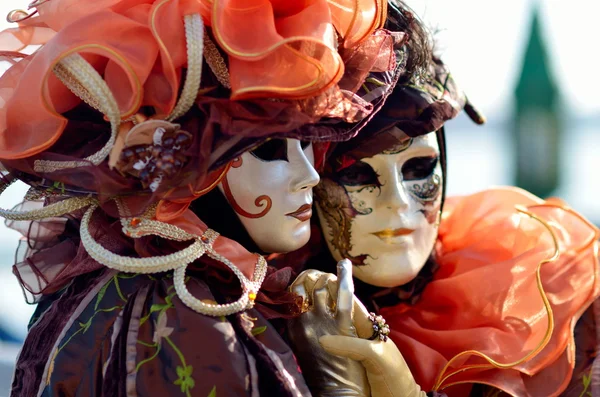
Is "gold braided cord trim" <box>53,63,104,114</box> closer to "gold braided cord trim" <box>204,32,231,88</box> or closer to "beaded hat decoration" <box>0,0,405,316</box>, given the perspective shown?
"beaded hat decoration" <box>0,0,405,316</box>

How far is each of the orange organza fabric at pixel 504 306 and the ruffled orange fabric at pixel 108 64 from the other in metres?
0.71

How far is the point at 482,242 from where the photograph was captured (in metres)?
1.75

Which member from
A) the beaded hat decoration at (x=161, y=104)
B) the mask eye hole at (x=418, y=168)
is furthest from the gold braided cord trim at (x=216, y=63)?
the mask eye hole at (x=418, y=168)

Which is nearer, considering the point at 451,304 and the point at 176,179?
the point at 176,179

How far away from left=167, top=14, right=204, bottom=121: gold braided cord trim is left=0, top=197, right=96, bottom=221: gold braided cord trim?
23 cm

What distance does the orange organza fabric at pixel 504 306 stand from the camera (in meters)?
1.49

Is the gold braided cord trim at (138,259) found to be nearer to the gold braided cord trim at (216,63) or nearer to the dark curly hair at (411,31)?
the gold braided cord trim at (216,63)

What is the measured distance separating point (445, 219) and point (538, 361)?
1.63 ft

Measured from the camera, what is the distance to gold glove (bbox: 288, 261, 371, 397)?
125 cm

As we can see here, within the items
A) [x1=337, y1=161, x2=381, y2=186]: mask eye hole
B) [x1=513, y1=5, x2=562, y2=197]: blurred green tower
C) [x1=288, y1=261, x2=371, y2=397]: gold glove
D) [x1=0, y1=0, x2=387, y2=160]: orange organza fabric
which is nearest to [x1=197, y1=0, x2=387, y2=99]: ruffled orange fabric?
[x1=0, y1=0, x2=387, y2=160]: orange organza fabric

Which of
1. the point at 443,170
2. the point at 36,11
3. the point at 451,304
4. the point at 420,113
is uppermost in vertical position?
the point at 36,11

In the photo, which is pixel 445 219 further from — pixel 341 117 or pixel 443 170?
pixel 341 117

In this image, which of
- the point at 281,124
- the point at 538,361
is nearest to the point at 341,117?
the point at 281,124

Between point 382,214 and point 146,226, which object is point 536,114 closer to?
point 382,214
